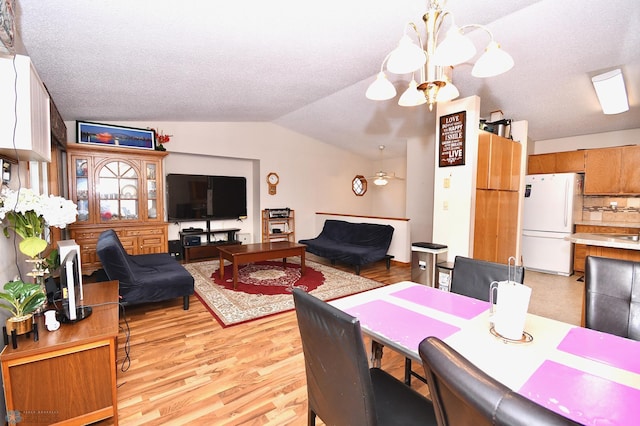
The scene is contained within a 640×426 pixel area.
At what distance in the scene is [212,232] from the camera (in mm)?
5934

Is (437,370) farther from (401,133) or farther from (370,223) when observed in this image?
(401,133)

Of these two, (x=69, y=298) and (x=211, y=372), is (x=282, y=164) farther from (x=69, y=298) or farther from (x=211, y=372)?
(x=69, y=298)

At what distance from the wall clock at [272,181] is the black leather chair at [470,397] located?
6116mm

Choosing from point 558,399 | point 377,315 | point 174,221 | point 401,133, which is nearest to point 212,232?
point 174,221

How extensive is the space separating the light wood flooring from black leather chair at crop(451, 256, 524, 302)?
0.75 m

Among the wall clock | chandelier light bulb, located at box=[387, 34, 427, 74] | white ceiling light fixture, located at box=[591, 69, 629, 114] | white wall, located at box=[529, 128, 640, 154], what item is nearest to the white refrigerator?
white wall, located at box=[529, 128, 640, 154]

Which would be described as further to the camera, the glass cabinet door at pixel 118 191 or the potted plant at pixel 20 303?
the glass cabinet door at pixel 118 191

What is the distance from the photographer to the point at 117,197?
15.4 feet

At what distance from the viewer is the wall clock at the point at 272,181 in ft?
21.5

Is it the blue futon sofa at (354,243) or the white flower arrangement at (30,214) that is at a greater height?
the white flower arrangement at (30,214)

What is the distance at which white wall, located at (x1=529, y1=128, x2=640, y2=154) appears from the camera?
4.61 m

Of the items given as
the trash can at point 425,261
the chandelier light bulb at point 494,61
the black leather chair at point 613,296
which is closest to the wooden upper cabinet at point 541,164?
the trash can at point 425,261

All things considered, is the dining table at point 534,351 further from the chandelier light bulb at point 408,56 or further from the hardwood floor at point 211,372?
the chandelier light bulb at point 408,56

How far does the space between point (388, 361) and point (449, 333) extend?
4.31 feet
